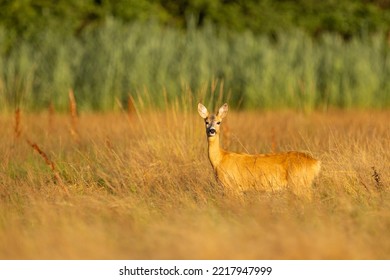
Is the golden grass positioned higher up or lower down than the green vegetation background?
lower down

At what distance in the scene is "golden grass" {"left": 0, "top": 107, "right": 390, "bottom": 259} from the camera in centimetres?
546

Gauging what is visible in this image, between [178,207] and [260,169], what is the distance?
3.51 feet

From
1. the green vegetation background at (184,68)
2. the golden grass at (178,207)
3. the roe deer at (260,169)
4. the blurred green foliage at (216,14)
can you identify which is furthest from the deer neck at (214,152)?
the blurred green foliage at (216,14)

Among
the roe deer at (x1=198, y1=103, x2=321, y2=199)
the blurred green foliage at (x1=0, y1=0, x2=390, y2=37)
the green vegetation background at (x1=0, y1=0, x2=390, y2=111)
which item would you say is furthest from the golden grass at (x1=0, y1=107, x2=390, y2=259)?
the blurred green foliage at (x1=0, y1=0, x2=390, y2=37)

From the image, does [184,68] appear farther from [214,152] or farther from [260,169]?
[260,169]

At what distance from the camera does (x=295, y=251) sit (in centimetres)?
523

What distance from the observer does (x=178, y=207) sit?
7.01 metres

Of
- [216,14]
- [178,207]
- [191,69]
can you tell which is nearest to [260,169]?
[178,207]

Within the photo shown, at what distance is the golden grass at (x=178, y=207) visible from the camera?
17.9 ft

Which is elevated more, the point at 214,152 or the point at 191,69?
the point at 191,69

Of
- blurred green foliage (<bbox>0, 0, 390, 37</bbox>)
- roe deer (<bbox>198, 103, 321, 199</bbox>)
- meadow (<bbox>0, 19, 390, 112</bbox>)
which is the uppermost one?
blurred green foliage (<bbox>0, 0, 390, 37</bbox>)

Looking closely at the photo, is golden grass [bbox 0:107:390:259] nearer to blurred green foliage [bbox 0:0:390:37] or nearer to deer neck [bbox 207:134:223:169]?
deer neck [bbox 207:134:223:169]

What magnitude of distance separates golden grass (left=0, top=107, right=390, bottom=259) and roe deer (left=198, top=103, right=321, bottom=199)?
0.54 ft

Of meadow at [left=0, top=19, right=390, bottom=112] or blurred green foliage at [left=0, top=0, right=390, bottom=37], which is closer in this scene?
meadow at [left=0, top=19, right=390, bottom=112]
